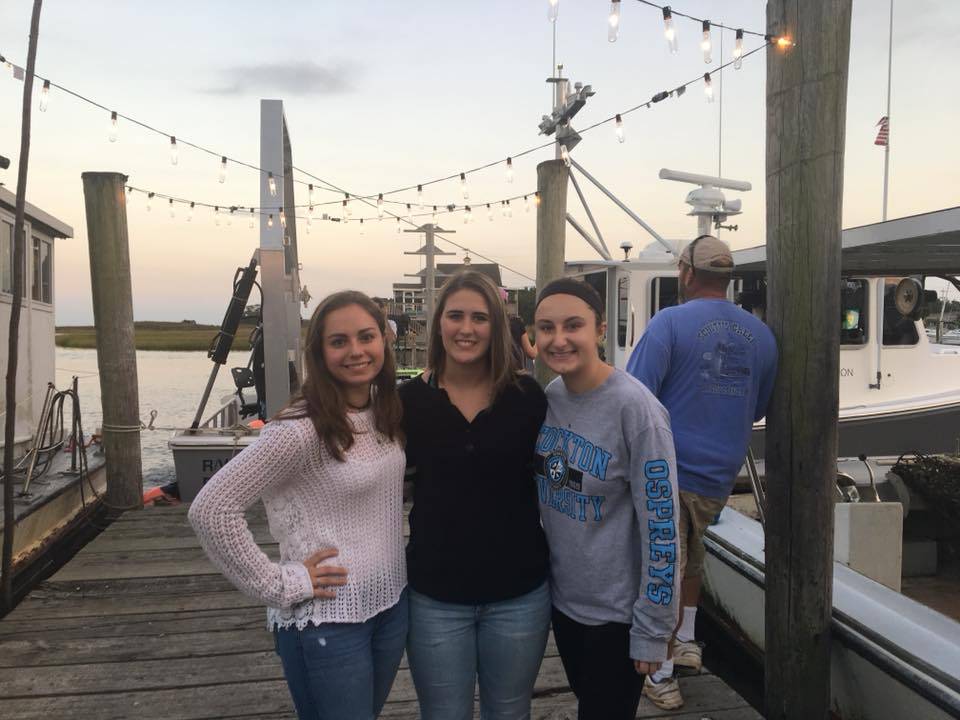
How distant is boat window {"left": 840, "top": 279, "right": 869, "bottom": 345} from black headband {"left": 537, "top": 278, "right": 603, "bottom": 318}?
6979 mm

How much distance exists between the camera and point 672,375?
2.70 meters

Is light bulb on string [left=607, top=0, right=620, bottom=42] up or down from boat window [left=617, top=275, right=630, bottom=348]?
up

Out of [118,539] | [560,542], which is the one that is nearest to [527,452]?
[560,542]

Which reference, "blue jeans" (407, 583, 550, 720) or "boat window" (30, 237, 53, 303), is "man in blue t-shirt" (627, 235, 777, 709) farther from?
"boat window" (30, 237, 53, 303)

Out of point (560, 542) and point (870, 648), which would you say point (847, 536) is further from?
point (560, 542)

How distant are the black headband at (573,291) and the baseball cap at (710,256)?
103 cm

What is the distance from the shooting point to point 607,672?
1.82m

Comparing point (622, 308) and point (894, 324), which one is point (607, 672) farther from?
point (894, 324)

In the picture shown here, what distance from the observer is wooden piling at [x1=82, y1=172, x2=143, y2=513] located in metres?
5.71

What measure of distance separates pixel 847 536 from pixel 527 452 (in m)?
2.65

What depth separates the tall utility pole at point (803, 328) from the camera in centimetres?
240

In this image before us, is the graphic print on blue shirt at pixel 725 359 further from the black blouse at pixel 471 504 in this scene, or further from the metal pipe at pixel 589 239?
the metal pipe at pixel 589 239

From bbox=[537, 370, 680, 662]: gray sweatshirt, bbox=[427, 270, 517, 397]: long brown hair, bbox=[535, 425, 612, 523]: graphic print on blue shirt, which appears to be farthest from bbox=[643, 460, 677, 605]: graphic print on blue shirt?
bbox=[427, 270, 517, 397]: long brown hair

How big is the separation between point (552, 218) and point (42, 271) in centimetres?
617
